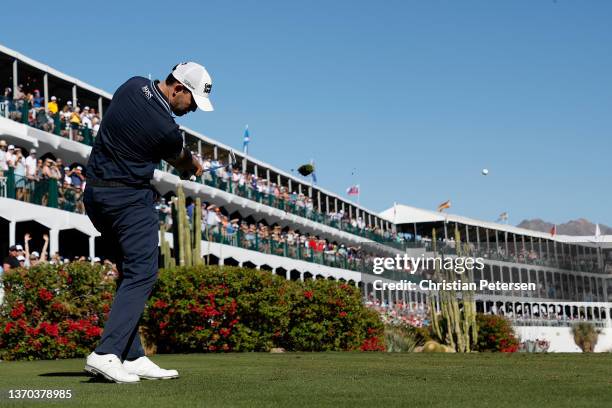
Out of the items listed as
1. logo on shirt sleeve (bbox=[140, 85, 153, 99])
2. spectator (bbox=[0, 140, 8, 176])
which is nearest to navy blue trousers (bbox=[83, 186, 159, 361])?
logo on shirt sleeve (bbox=[140, 85, 153, 99])

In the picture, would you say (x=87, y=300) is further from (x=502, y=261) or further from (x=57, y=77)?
(x=502, y=261)

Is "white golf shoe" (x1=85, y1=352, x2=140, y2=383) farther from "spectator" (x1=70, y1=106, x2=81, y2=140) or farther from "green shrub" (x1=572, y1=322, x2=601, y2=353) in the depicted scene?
"green shrub" (x1=572, y1=322, x2=601, y2=353)

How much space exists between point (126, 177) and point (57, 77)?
1128 inches

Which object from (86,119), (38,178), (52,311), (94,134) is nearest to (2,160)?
(38,178)

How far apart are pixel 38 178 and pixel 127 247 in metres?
21.3

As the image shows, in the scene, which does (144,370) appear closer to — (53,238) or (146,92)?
(146,92)

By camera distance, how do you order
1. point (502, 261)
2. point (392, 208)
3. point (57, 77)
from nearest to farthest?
point (57, 77) → point (502, 261) → point (392, 208)

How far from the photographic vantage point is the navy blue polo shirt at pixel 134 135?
5.32 metres

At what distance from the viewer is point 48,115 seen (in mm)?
29250

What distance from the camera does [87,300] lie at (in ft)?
44.1

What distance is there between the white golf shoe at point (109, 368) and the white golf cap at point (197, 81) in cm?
164

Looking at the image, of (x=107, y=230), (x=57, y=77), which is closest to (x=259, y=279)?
(x=107, y=230)

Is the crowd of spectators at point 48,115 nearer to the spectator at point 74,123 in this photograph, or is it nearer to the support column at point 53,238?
the spectator at point 74,123

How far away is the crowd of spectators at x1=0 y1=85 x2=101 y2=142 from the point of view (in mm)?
27594
